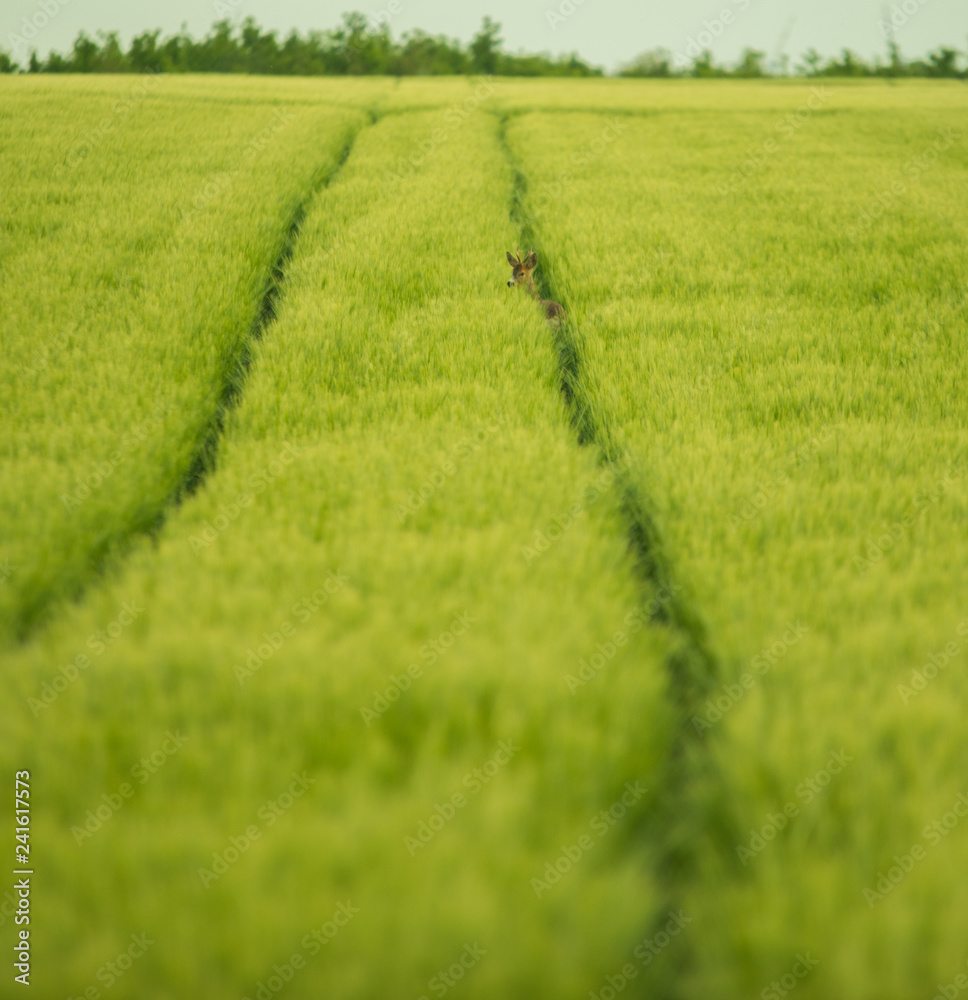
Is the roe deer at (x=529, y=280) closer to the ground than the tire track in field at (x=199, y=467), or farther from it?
farther from it

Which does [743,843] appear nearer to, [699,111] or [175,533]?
[175,533]

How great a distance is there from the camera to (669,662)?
1095mm

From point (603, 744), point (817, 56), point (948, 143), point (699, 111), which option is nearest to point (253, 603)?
point (603, 744)

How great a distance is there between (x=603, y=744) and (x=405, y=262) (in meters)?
2.42

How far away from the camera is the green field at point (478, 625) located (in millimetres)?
655

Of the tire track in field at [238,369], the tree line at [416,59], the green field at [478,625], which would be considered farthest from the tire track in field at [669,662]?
the tree line at [416,59]

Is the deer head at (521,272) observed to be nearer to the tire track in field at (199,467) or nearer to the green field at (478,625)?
the green field at (478,625)

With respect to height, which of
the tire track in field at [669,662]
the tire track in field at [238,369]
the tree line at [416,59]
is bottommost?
the tire track in field at [669,662]

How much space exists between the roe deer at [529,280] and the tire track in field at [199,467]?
38.9 inches

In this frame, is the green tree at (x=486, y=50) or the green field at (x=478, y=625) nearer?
the green field at (x=478, y=625)

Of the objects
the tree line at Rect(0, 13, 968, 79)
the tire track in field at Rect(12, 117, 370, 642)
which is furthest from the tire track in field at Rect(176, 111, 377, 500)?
the tree line at Rect(0, 13, 968, 79)

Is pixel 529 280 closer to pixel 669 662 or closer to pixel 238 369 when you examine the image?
pixel 238 369

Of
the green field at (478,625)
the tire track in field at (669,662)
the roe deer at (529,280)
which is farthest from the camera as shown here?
the roe deer at (529,280)

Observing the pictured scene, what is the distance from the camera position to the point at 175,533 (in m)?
1.29
